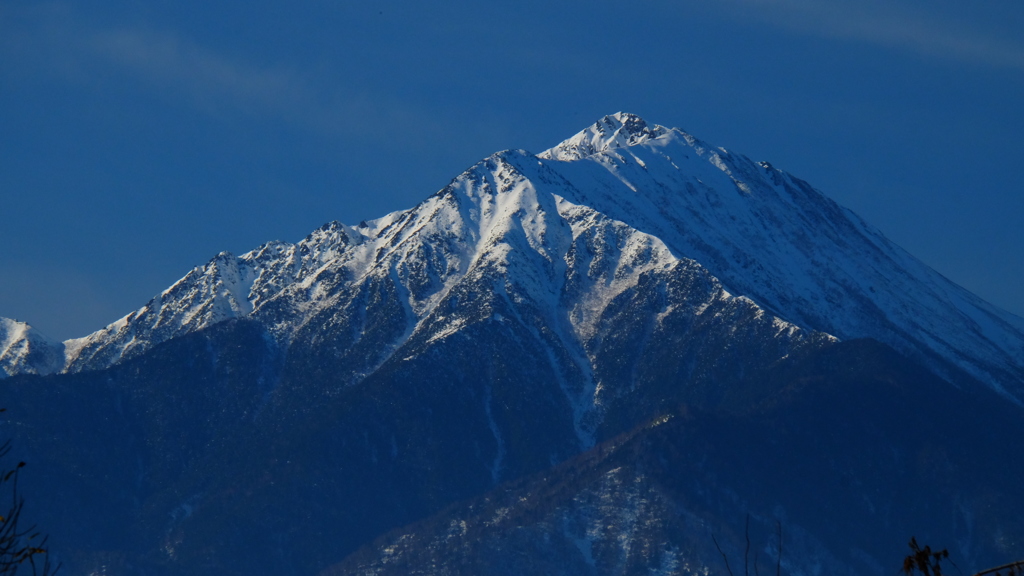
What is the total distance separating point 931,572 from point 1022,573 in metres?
1.32

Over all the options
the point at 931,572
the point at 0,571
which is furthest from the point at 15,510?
the point at 931,572

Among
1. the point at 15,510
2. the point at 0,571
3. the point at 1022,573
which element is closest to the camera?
the point at 1022,573

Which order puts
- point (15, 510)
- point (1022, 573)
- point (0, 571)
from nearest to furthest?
point (1022, 573) < point (0, 571) < point (15, 510)

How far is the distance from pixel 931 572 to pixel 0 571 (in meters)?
15.6

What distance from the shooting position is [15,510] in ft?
95.2

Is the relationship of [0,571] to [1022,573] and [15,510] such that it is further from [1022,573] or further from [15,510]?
[1022,573]

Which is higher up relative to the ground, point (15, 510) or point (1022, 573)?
point (15, 510)

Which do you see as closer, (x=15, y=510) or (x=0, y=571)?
(x=0, y=571)

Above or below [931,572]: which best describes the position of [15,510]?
above

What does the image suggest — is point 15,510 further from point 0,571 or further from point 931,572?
point 931,572

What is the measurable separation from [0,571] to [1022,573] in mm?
16942

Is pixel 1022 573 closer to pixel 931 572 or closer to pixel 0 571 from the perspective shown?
pixel 931 572

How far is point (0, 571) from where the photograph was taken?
2630 centimetres

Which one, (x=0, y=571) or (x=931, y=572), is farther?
(x=0, y=571)
